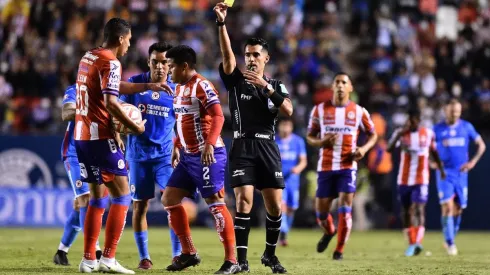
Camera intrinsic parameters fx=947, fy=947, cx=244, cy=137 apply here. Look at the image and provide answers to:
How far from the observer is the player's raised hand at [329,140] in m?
14.3

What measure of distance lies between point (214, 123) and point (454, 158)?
872 centimetres

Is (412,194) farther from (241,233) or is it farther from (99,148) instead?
(99,148)

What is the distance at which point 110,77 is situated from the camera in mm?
9852

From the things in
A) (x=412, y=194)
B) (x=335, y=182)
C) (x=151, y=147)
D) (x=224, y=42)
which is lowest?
(x=412, y=194)

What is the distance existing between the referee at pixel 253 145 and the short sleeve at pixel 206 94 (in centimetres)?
26

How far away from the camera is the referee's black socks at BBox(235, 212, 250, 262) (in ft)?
34.5

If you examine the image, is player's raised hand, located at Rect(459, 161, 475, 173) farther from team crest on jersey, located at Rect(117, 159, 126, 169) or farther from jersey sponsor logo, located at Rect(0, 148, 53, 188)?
jersey sponsor logo, located at Rect(0, 148, 53, 188)

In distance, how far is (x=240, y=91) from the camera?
35.5ft

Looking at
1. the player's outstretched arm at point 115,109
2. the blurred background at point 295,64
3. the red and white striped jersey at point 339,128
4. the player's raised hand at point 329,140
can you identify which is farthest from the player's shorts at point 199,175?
the blurred background at point 295,64

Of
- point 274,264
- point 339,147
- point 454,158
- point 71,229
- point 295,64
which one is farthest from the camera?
point 295,64

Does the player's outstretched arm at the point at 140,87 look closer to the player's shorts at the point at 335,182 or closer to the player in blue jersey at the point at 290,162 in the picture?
the player's shorts at the point at 335,182

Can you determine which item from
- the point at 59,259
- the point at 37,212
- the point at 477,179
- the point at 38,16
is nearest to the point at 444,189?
the point at 477,179

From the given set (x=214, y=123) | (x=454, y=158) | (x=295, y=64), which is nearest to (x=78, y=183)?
(x=214, y=123)

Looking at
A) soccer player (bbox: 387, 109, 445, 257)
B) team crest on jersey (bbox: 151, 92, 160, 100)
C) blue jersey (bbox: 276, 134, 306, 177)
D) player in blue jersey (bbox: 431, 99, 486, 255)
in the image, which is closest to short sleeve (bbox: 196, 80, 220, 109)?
team crest on jersey (bbox: 151, 92, 160, 100)
